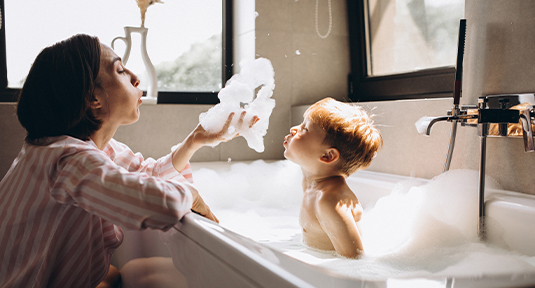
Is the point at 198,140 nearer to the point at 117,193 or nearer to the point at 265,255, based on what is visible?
the point at 117,193

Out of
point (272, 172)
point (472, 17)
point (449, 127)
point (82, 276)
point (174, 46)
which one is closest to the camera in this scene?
point (82, 276)

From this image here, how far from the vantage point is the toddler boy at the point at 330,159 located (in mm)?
1169

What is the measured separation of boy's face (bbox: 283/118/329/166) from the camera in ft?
4.11

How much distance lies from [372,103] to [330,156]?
83 centimetres

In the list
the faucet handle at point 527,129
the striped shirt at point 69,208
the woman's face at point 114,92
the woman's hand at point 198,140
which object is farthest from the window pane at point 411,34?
the striped shirt at point 69,208

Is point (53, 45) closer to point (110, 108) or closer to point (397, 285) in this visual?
point (110, 108)

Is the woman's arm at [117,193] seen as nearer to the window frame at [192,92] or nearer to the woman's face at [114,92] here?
the woman's face at [114,92]

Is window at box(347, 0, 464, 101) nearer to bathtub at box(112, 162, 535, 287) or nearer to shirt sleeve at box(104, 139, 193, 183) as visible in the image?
bathtub at box(112, 162, 535, 287)

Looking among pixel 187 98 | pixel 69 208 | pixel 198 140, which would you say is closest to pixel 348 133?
pixel 198 140

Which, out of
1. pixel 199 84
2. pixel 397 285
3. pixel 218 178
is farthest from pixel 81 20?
pixel 397 285

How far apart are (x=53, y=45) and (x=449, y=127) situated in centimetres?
130

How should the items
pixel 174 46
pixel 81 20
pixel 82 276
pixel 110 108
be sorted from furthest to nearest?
pixel 174 46 < pixel 81 20 < pixel 110 108 < pixel 82 276

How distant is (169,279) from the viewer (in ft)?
3.13

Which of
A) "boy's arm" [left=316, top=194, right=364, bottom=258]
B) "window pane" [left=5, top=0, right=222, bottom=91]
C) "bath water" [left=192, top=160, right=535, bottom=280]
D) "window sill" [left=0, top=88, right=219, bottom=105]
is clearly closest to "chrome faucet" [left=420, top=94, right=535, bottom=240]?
"bath water" [left=192, top=160, right=535, bottom=280]
